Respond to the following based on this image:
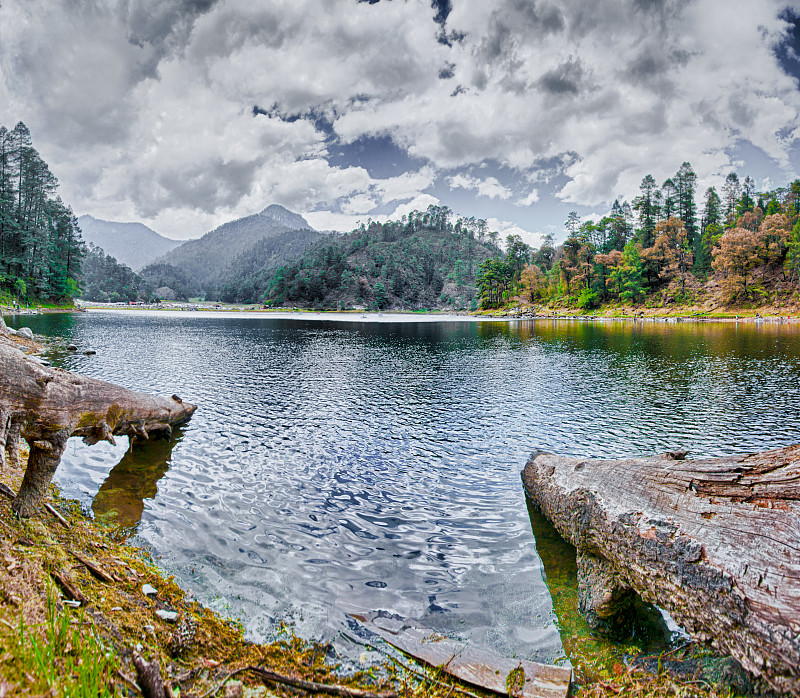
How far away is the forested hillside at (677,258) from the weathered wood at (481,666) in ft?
374

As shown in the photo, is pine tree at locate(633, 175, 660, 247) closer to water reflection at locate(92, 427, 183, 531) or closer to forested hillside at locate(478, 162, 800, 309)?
forested hillside at locate(478, 162, 800, 309)

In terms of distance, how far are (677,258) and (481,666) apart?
143 m

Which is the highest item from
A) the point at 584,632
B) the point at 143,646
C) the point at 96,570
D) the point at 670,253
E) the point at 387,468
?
the point at 670,253

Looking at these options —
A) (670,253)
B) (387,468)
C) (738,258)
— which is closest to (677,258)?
(670,253)

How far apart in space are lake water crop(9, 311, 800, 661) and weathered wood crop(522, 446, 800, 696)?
4.95ft

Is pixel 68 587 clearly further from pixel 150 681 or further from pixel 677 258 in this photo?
pixel 677 258

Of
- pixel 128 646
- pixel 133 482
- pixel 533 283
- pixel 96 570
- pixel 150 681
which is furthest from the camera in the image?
pixel 533 283

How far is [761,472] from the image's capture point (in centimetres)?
568

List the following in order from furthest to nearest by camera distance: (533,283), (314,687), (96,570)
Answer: (533,283)
(96,570)
(314,687)

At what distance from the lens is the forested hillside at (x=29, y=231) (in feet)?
293

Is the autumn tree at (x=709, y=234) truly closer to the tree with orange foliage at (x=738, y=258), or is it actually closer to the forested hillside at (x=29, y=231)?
the tree with orange foliage at (x=738, y=258)

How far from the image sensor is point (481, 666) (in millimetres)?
5137

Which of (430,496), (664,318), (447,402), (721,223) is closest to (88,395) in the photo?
(430,496)

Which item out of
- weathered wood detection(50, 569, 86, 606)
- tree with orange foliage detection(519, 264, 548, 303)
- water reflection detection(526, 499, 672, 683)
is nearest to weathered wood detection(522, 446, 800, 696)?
water reflection detection(526, 499, 672, 683)
